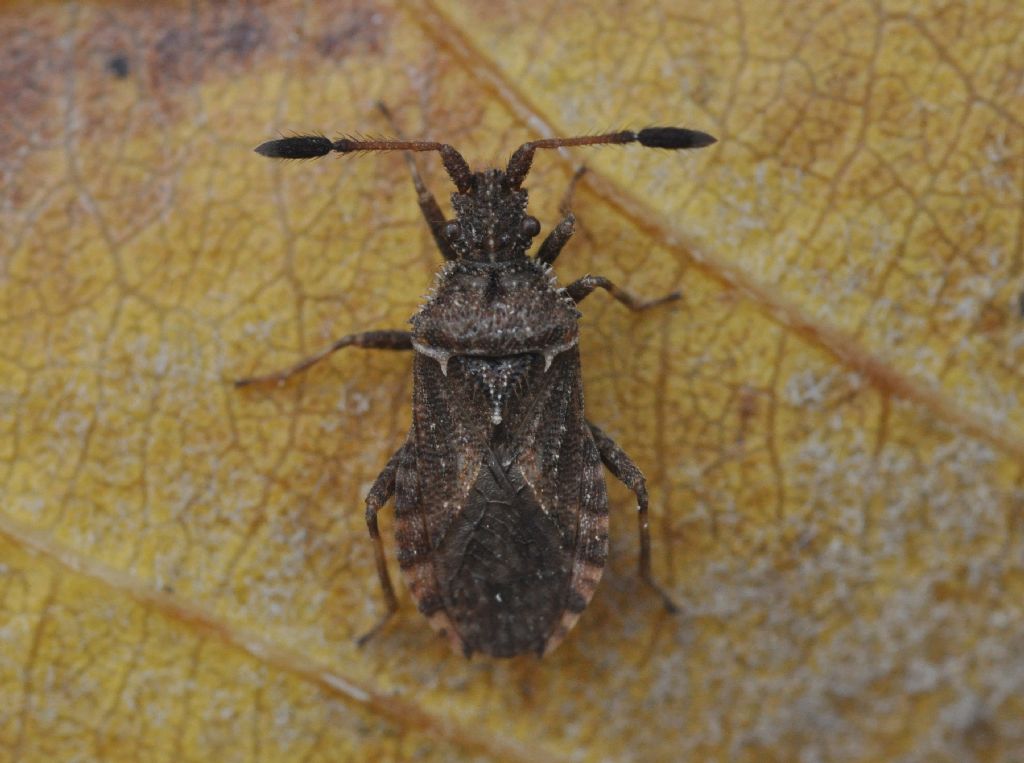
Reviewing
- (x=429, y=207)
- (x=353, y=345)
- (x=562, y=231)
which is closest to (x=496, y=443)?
(x=353, y=345)

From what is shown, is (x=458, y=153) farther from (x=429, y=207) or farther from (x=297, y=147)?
(x=297, y=147)

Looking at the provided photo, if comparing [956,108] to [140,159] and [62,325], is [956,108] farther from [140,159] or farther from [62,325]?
[62,325]

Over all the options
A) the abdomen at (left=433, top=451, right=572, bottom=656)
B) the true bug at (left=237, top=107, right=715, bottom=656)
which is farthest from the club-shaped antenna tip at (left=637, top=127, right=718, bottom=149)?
the abdomen at (left=433, top=451, right=572, bottom=656)

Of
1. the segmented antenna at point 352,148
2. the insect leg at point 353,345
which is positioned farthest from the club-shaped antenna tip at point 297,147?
the insect leg at point 353,345

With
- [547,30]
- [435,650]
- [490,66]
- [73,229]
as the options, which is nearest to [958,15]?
[547,30]

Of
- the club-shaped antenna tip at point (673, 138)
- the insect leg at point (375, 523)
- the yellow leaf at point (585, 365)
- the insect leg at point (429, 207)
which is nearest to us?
the club-shaped antenna tip at point (673, 138)

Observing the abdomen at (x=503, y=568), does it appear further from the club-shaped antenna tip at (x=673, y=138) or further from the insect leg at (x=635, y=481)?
the club-shaped antenna tip at (x=673, y=138)

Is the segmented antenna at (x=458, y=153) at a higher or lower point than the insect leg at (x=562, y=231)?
higher
